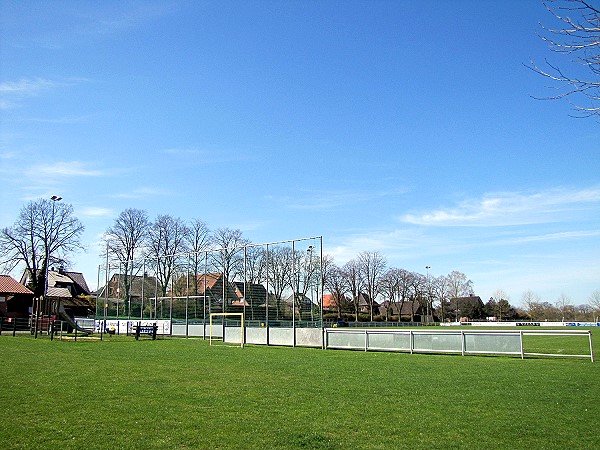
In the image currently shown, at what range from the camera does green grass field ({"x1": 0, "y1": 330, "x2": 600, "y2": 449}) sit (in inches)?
316

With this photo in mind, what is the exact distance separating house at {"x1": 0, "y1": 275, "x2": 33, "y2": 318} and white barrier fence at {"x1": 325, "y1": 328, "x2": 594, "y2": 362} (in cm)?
4647

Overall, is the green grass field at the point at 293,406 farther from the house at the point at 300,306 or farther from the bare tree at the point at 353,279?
the bare tree at the point at 353,279

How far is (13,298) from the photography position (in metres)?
64.7

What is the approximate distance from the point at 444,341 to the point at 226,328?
16203mm

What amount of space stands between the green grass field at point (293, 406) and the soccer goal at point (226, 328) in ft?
55.1

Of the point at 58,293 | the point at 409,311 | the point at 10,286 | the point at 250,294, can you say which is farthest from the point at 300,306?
the point at 409,311

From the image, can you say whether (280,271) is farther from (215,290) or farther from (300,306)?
(215,290)

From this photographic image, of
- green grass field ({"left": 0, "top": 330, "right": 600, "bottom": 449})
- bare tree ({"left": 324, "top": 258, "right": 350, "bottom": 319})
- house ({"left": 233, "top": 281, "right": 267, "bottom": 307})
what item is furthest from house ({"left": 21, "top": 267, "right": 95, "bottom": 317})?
bare tree ({"left": 324, "top": 258, "right": 350, "bottom": 319})

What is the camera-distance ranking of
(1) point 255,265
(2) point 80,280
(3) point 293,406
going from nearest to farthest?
1. (3) point 293,406
2. (1) point 255,265
3. (2) point 80,280

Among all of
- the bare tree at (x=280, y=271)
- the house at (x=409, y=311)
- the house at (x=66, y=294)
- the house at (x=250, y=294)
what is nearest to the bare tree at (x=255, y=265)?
the house at (x=250, y=294)

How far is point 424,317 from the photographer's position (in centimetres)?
11531

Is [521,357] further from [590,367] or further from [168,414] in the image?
[168,414]

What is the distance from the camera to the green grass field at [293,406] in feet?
26.3

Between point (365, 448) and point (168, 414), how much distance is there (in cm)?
384
